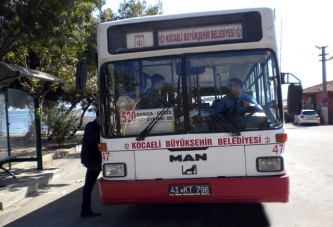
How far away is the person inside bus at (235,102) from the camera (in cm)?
586

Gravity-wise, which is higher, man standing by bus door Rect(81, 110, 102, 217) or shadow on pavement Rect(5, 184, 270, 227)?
man standing by bus door Rect(81, 110, 102, 217)

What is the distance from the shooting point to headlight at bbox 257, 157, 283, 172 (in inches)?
224

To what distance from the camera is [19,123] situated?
39.3ft

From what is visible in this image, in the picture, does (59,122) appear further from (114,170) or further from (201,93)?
(201,93)

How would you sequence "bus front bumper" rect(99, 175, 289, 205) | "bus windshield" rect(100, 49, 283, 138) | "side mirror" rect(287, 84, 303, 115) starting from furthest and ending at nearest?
"side mirror" rect(287, 84, 303, 115)
"bus windshield" rect(100, 49, 283, 138)
"bus front bumper" rect(99, 175, 289, 205)

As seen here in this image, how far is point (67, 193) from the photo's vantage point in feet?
32.2

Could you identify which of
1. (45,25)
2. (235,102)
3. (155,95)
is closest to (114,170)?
(155,95)

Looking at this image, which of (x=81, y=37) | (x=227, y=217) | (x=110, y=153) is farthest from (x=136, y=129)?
(x=81, y=37)

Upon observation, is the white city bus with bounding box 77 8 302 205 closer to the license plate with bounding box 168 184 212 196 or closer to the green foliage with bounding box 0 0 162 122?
the license plate with bounding box 168 184 212 196

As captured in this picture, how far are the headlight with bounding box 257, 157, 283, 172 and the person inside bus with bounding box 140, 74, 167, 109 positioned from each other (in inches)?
58.6

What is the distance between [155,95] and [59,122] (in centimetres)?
1414

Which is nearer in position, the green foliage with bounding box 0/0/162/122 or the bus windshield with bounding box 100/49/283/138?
the bus windshield with bounding box 100/49/283/138

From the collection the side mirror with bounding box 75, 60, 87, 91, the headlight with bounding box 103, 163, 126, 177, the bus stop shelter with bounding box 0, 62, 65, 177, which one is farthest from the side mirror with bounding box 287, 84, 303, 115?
the bus stop shelter with bounding box 0, 62, 65, 177

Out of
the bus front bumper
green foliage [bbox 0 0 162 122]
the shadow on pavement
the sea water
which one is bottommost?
the shadow on pavement
